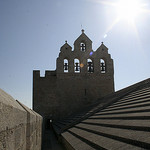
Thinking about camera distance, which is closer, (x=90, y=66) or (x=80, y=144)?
(x=80, y=144)

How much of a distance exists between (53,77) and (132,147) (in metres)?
14.7

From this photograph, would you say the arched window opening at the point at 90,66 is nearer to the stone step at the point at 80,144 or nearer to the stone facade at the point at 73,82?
the stone facade at the point at 73,82

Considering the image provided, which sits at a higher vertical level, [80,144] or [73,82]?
[73,82]

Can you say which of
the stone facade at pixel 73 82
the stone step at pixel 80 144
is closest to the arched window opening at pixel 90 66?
the stone facade at pixel 73 82

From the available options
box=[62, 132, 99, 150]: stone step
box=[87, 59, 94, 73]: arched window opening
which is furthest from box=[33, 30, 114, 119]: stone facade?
box=[62, 132, 99, 150]: stone step

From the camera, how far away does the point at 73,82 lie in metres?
16.9

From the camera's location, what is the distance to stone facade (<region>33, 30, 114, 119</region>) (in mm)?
16609

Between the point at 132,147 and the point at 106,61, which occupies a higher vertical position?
the point at 106,61

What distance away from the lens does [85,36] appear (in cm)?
1730

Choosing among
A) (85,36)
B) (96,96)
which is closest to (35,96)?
(96,96)

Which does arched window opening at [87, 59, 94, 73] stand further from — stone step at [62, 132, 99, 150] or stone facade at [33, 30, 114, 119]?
stone step at [62, 132, 99, 150]

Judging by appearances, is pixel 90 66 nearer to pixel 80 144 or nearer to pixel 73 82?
Result: pixel 73 82

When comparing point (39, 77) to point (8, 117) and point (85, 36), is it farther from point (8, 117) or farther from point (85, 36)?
point (8, 117)

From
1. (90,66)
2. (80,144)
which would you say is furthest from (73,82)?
(80,144)
